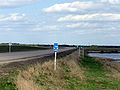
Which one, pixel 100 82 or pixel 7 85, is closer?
pixel 7 85

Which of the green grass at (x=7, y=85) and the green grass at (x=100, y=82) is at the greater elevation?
the green grass at (x=7, y=85)

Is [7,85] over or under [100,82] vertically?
over

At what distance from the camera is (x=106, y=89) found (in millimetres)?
13406

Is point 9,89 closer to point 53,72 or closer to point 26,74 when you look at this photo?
point 26,74

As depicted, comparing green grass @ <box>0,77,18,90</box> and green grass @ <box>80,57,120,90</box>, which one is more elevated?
green grass @ <box>0,77,18,90</box>

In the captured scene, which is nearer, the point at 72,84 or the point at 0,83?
the point at 0,83

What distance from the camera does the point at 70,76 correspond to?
1642 cm

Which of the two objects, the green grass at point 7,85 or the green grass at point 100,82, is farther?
the green grass at point 100,82

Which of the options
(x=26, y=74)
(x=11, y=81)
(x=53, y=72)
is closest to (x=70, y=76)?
(x=53, y=72)

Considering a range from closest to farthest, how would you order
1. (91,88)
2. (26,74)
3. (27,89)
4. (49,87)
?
(27,89) → (49,87) → (91,88) → (26,74)

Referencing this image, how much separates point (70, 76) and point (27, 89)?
21.8 ft

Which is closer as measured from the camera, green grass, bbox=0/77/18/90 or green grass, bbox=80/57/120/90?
green grass, bbox=0/77/18/90

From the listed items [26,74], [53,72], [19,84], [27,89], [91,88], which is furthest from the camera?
[53,72]

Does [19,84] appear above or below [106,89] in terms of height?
above
